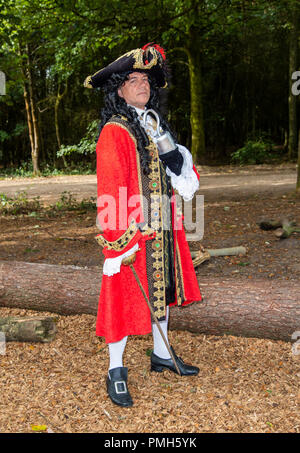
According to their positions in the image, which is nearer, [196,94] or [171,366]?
[171,366]

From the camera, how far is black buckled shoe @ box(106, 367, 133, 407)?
10.2 ft

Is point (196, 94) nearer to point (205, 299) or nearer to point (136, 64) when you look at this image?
point (205, 299)

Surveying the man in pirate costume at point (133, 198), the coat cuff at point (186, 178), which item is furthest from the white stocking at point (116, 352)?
the coat cuff at point (186, 178)

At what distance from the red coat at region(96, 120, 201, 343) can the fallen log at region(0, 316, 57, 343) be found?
43.9 inches

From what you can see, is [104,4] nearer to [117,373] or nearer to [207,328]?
[207,328]

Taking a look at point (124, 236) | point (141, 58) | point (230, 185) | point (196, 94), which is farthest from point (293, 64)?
point (124, 236)

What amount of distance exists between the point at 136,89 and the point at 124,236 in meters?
Result: 1.03

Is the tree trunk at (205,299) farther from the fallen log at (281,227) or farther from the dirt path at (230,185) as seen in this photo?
the dirt path at (230,185)

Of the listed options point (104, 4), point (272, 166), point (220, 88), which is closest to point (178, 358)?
point (104, 4)

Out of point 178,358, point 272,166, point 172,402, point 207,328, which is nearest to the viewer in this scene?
point 172,402

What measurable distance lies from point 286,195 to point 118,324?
7374 millimetres

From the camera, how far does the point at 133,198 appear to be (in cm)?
304

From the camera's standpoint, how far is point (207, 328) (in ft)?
13.2

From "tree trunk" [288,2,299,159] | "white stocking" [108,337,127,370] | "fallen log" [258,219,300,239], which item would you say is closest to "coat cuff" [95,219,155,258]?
"white stocking" [108,337,127,370]
